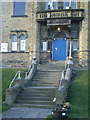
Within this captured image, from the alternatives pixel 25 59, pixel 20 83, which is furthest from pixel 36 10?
pixel 20 83

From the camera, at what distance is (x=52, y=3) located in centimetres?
2444

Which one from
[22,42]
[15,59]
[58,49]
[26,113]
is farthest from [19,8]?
[26,113]

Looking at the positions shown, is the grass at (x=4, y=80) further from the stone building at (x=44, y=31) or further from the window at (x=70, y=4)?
the window at (x=70, y=4)

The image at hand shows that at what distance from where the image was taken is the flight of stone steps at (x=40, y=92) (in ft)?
40.8

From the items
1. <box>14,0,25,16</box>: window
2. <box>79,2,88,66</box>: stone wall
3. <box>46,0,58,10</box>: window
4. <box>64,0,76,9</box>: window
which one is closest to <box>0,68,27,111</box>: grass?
<box>79,2,88,66</box>: stone wall

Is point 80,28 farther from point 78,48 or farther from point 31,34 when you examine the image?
point 31,34

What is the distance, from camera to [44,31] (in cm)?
2447

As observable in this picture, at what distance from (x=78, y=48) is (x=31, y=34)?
587cm

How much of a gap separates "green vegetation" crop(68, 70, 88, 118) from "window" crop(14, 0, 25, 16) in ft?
40.0

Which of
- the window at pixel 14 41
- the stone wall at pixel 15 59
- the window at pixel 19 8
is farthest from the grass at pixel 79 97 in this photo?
the window at pixel 19 8

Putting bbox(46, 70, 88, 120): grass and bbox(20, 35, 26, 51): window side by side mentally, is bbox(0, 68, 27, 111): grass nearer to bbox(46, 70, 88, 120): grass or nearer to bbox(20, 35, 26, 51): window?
bbox(46, 70, 88, 120): grass

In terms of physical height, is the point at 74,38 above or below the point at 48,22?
below

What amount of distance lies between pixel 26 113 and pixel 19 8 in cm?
1821

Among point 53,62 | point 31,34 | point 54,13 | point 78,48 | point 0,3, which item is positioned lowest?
point 53,62
